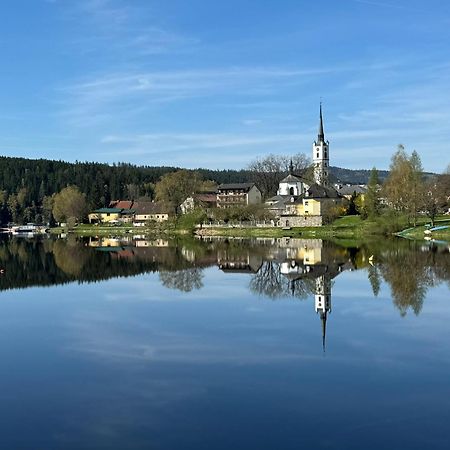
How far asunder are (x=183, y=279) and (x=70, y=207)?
8198cm

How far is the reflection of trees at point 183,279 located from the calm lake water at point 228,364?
417 millimetres

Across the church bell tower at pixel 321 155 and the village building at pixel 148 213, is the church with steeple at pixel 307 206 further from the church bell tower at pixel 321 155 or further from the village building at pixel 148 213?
the village building at pixel 148 213

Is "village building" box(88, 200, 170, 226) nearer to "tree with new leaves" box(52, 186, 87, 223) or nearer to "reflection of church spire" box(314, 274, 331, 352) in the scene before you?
"tree with new leaves" box(52, 186, 87, 223)

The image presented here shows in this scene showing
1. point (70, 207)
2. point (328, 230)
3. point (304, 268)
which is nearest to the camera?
point (304, 268)

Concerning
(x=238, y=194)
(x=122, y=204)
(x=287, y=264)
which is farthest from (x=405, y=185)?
(x=122, y=204)

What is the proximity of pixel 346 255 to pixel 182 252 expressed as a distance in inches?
522

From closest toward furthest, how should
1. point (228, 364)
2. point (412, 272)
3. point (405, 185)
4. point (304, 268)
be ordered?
point (228, 364) → point (412, 272) → point (304, 268) → point (405, 185)

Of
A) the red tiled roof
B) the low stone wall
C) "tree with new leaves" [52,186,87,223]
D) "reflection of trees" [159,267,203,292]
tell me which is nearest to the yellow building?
"tree with new leaves" [52,186,87,223]

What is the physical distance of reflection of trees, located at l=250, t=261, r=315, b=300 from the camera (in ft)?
86.5

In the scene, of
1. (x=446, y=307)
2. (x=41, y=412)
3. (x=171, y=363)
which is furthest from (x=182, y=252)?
(x=41, y=412)

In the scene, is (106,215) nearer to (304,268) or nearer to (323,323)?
(304,268)

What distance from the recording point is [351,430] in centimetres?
1043

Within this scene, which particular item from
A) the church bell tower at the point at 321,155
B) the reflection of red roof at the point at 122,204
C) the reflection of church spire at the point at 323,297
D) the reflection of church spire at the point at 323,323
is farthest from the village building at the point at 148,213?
the reflection of church spire at the point at 323,323

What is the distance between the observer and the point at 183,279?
104 ft
